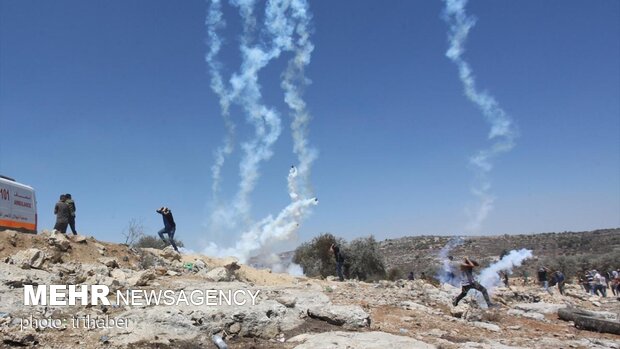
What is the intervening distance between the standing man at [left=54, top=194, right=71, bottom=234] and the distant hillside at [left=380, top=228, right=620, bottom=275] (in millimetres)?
45261

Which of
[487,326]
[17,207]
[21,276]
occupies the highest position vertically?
[17,207]

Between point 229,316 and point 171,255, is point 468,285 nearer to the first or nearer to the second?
point 229,316

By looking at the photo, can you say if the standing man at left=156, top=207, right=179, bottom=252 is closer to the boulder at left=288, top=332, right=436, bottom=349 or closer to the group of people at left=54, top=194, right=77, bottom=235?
the group of people at left=54, top=194, right=77, bottom=235

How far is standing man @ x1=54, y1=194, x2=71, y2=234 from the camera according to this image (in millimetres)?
14180

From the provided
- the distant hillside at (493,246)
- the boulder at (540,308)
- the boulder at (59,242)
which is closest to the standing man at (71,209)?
the boulder at (59,242)

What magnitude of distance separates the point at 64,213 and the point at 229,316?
9366mm

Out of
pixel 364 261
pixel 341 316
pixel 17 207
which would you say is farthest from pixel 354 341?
pixel 364 261

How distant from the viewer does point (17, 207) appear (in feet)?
40.8

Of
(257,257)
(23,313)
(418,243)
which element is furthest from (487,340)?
(418,243)

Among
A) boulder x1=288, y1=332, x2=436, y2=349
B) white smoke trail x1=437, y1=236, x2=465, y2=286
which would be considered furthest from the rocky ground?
white smoke trail x1=437, y1=236, x2=465, y2=286

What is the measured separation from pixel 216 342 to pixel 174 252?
9.62m

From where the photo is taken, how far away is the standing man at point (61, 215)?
1418 centimetres

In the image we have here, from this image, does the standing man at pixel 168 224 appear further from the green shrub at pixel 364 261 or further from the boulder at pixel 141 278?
the green shrub at pixel 364 261

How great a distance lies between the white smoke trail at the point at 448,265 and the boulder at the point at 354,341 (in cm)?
1976
